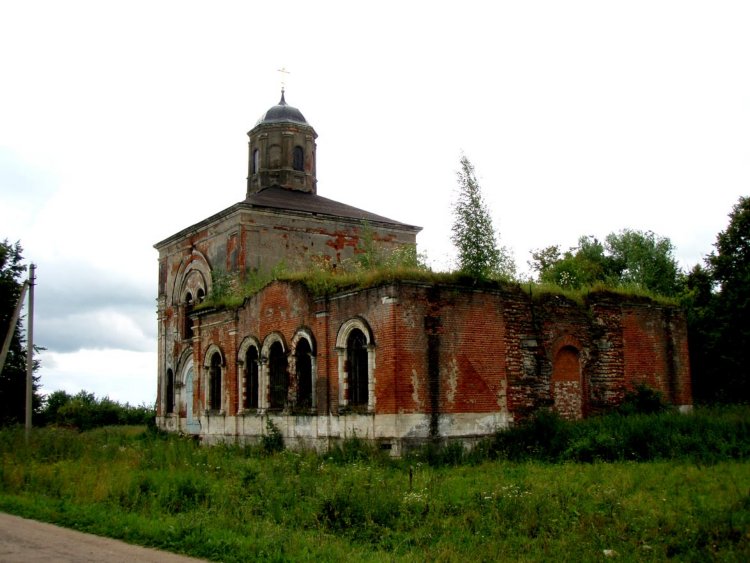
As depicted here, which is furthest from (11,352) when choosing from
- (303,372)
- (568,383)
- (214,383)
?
(568,383)

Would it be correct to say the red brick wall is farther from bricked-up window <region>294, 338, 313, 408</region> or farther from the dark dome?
the dark dome

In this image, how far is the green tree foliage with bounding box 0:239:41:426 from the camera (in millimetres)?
34312

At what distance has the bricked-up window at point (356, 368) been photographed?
60.1 feet

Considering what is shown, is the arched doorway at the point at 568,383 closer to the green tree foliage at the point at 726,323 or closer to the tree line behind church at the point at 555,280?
the tree line behind church at the point at 555,280

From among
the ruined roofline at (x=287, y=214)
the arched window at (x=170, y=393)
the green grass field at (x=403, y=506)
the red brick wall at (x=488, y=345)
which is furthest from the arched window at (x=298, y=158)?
the green grass field at (x=403, y=506)

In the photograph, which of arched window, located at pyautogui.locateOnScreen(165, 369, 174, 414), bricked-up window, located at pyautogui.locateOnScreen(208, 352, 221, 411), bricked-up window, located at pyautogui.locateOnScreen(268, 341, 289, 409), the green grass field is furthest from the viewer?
arched window, located at pyautogui.locateOnScreen(165, 369, 174, 414)

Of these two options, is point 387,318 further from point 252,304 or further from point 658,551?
point 658,551

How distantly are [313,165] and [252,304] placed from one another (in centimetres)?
1229

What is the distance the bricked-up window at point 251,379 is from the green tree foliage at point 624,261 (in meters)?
16.8

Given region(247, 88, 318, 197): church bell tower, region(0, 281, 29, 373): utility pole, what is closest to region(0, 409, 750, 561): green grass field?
region(0, 281, 29, 373): utility pole

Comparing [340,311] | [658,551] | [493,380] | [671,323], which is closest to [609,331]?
[671,323]

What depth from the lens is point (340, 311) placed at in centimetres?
1873

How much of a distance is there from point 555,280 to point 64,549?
82.7 ft

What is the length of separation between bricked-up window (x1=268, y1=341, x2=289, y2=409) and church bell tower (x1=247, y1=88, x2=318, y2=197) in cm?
1233
